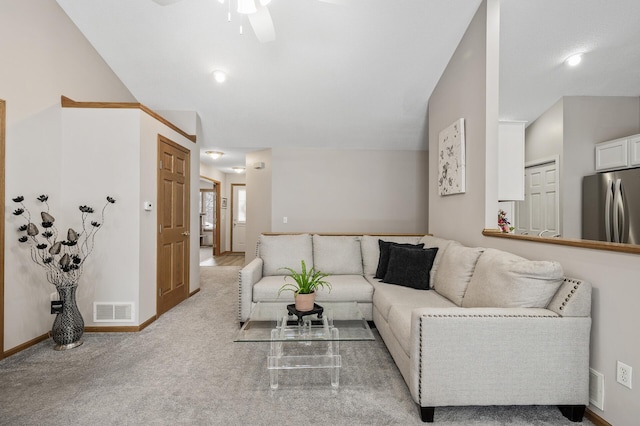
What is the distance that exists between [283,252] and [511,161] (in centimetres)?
256

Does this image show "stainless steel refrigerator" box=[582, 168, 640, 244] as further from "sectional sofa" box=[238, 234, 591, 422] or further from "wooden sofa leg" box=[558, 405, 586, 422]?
"wooden sofa leg" box=[558, 405, 586, 422]

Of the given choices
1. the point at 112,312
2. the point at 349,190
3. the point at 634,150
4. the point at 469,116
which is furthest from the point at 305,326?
the point at 634,150

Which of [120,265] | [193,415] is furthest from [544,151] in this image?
[120,265]

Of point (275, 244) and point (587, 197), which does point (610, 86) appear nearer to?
point (587, 197)

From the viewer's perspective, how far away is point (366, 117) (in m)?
4.40

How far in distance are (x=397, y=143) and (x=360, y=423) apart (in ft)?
13.6

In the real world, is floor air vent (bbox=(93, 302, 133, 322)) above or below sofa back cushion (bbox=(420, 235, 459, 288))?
below

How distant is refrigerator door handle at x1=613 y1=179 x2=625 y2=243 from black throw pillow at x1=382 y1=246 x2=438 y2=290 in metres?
1.86

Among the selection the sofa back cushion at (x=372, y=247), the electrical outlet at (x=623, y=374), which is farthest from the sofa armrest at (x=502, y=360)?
the sofa back cushion at (x=372, y=247)

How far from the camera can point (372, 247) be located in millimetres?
3660

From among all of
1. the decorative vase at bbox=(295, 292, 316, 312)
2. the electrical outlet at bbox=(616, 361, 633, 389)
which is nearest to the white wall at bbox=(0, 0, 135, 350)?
the decorative vase at bbox=(295, 292, 316, 312)

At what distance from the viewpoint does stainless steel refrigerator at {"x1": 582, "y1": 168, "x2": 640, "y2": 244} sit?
3062mm

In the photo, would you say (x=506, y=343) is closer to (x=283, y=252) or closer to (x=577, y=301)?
(x=577, y=301)

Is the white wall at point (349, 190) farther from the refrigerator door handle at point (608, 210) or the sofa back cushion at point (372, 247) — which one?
the refrigerator door handle at point (608, 210)
